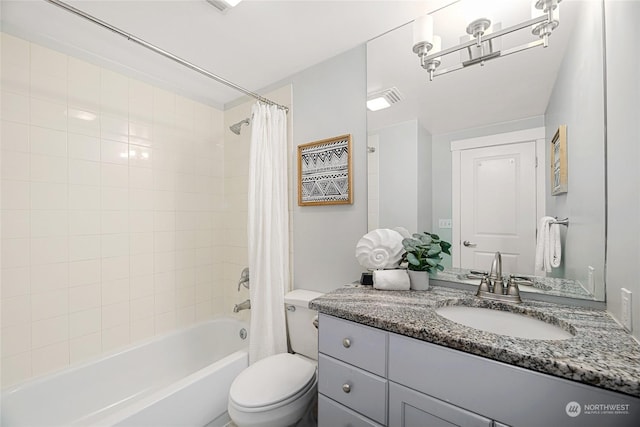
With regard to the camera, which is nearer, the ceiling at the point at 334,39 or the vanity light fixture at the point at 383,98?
the ceiling at the point at 334,39

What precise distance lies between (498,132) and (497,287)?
2.27 feet

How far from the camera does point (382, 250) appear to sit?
1.35 metres

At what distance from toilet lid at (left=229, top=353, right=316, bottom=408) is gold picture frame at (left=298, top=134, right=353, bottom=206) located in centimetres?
98

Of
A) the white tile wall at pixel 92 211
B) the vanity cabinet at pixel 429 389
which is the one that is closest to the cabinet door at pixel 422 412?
the vanity cabinet at pixel 429 389

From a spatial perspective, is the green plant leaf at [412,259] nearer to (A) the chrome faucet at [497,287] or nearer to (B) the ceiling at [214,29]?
(A) the chrome faucet at [497,287]

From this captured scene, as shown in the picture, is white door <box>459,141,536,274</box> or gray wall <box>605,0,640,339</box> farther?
white door <box>459,141,536,274</box>

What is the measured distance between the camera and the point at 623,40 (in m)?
0.78

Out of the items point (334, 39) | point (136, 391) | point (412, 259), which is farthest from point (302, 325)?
point (334, 39)

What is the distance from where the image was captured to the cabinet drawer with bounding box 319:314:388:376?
92 cm

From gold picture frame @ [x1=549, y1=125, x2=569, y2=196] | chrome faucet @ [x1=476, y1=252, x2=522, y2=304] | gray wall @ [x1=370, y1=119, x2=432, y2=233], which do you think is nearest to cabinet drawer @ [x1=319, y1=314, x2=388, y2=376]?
chrome faucet @ [x1=476, y1=252, x2=522, y2=304]

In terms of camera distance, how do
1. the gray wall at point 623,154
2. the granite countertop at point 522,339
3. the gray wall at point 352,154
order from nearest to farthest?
the granite countertop at point 522,339 < the gray wall at point 623,154 < the gray wall at point 352,154

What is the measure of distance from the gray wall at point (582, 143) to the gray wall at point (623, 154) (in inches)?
1.7

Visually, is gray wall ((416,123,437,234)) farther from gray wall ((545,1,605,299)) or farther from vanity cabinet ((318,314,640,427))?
vanity cabinet ((318,314,640,427))

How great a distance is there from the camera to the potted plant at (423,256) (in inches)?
49.5
